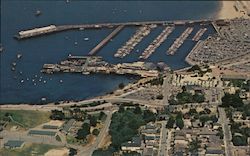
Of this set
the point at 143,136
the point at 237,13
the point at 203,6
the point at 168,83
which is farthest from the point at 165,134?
the point at 203,6

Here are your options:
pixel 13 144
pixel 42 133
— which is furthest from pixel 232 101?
pixel 13 144

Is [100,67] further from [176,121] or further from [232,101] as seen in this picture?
[232,101]

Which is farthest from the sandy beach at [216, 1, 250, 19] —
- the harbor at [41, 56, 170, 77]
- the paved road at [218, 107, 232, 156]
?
the paved road at [218, 107, 232, 156]

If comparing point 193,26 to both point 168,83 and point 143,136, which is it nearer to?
point 168,83

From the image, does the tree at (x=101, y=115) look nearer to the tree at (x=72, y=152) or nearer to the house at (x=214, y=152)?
the tree at (x=72, y=152)

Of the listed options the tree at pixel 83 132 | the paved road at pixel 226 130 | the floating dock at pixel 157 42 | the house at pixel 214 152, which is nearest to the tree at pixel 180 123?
the paved road at pixel 226 130

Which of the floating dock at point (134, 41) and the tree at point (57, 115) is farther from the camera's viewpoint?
the floating dock at point (134, 41)
